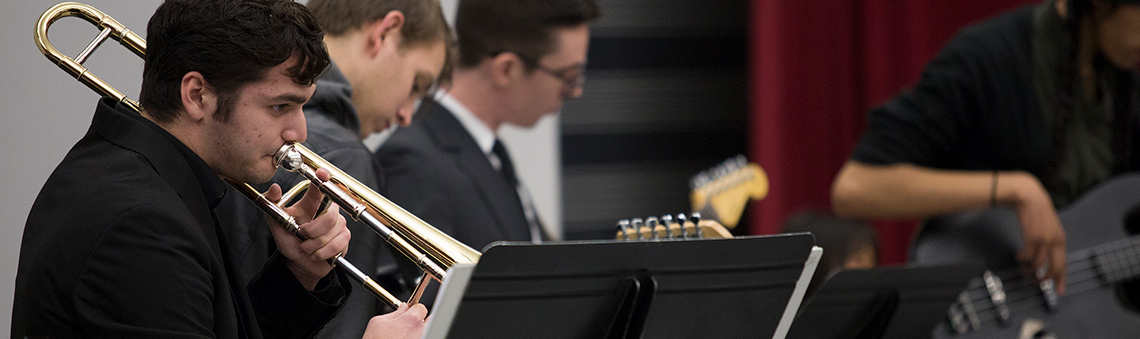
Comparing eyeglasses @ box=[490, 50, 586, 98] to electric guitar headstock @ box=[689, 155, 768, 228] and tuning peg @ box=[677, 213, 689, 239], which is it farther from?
tuning peg @ box=[677, 213, 689, 239]

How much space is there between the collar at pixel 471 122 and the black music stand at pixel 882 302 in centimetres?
97

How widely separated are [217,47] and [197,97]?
7cm

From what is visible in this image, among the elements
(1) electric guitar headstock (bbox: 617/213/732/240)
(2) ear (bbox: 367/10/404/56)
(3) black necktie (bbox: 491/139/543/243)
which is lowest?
(3) black necktie (bbox: 491/139/543/243)

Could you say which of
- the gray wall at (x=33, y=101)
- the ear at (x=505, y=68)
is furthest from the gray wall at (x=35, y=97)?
the ear at (x=505, y=68)

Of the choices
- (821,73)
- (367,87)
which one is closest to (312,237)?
(367,87)

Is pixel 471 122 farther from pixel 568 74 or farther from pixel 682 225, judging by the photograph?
pixel 682 225

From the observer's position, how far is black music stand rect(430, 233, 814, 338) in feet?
4.10

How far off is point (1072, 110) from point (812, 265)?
172 centimetres

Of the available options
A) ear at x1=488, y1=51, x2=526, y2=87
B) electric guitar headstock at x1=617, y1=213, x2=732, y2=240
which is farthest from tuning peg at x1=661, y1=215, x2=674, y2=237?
ear at x1=488, y1=51, x2=526, y2=87

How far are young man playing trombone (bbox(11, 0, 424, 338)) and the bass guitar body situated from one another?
1808mm

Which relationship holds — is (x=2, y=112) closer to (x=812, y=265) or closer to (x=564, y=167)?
(x=812, y=265)

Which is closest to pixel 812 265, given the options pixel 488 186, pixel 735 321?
pixel 735 321

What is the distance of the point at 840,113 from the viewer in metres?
4.45

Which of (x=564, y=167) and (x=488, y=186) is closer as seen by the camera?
(x=488, y=186)
